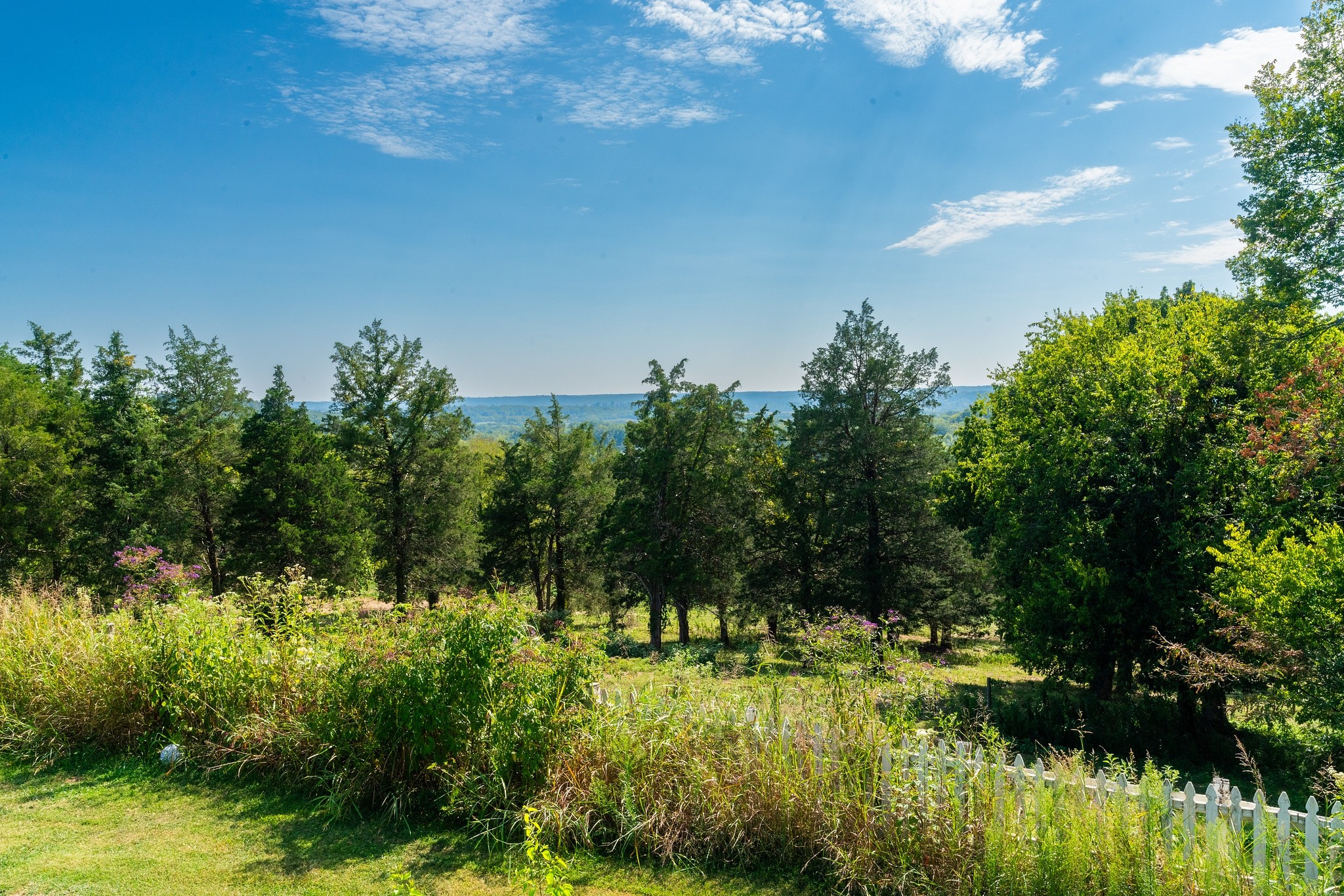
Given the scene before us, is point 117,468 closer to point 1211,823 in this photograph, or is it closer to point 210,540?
point 210,540

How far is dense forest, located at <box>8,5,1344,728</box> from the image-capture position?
1170 centimetres

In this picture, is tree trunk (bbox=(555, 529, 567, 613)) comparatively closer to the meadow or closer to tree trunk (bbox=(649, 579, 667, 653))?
tree trunk (bbox=(649, 579, 667, 653))

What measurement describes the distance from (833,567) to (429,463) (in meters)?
14.7

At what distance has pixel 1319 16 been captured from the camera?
12.7 m

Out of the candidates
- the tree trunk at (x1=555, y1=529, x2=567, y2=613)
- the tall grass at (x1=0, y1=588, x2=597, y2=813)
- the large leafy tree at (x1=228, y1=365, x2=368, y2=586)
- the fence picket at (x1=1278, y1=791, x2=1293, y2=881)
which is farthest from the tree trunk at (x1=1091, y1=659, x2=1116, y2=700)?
the large leafy tree at (x1=228, y1=365, x2=368, y2=586)

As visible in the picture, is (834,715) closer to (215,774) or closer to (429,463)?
(215,774)

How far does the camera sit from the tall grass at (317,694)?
5828mm

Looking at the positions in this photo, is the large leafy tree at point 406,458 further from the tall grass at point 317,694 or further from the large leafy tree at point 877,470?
the tall grass at point 317,694

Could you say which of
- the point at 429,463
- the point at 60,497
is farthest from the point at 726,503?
the point at 60,497

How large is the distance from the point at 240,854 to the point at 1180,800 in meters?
6.86

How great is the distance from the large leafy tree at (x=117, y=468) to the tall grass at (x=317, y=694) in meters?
14.6

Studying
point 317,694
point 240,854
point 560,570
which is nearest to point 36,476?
point 560,570

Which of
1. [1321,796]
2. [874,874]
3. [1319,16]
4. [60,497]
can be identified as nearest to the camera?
[874,874]

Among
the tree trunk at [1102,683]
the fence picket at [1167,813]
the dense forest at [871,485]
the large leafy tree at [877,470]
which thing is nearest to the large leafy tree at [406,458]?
the dense forest at [871,485]
